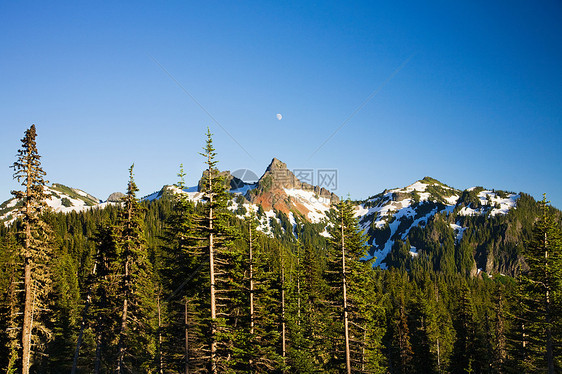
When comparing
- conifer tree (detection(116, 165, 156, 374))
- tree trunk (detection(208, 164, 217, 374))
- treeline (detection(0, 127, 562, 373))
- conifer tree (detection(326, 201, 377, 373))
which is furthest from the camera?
conifer tree (detection(116, 165, 156, 374))

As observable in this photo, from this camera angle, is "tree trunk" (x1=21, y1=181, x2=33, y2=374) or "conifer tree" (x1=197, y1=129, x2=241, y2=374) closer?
"conifer tree" (x1=197, y1=129, x2=241, y2=374)

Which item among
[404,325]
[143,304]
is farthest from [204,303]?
[404,325]

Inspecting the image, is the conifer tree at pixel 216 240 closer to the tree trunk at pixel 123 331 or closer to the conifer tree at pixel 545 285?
the tree trunk at pixel 123 331

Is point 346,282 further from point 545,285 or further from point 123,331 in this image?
point 545,285

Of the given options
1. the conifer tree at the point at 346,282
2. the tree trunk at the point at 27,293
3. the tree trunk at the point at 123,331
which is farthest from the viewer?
the conifer tree at the point at 346,282

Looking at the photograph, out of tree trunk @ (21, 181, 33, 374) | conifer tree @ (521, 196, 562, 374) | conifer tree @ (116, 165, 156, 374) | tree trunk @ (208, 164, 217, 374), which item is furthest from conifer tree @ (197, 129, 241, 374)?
conifer tree @ (521, 196, 562, 374)

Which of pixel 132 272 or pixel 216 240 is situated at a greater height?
pixel 216 240

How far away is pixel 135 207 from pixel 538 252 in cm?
3095

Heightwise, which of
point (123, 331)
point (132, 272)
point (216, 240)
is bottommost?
point (123, 331)

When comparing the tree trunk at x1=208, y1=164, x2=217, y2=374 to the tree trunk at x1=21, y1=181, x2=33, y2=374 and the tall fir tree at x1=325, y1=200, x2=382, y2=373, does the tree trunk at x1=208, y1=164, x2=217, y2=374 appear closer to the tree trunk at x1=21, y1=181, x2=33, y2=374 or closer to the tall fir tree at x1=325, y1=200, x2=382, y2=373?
the tall fir tree at x1=325, y1=200, x2=382, y2=373

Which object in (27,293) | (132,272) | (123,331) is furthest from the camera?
(132,272)

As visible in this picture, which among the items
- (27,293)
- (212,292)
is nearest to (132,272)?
(27,293)

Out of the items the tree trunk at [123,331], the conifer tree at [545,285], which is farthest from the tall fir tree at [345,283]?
the conifer tree at [545,285]

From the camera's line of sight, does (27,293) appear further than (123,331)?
No
